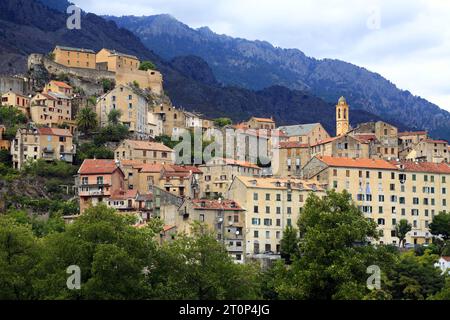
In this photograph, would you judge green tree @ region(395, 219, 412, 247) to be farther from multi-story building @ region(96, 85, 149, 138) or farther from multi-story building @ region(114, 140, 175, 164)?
multi-story building @ region(96, 85, 149, 138)

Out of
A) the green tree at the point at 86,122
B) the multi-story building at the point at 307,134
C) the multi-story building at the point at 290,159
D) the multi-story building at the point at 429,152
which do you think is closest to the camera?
the multi-story building at the point at 290,159

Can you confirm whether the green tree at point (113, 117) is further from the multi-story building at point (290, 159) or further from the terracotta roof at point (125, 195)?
the terracotta roof at point (125, 195)

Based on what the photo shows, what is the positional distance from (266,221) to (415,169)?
2111 centimetres

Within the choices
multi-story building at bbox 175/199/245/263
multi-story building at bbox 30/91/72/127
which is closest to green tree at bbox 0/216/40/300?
multi-story building at bbox 175/199/245/263

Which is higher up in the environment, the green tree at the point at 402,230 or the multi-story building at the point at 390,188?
the multi-story building at the point at 390,188

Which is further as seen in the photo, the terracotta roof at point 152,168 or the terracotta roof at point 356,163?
the terracotta roof at point 152,168

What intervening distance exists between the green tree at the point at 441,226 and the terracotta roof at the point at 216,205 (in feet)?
73.0

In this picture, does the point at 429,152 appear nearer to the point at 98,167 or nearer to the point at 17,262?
the point at 98,167

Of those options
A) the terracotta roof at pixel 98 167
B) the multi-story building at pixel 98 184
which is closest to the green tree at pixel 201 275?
the multi-story building at pixel 98 184

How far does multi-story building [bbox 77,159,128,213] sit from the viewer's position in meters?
116

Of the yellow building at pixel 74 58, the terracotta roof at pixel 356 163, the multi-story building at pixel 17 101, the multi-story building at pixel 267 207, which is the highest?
the yellow building at pixel 74 58

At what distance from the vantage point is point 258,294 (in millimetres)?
76250

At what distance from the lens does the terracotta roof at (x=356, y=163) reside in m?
119

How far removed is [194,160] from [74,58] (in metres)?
37.9
